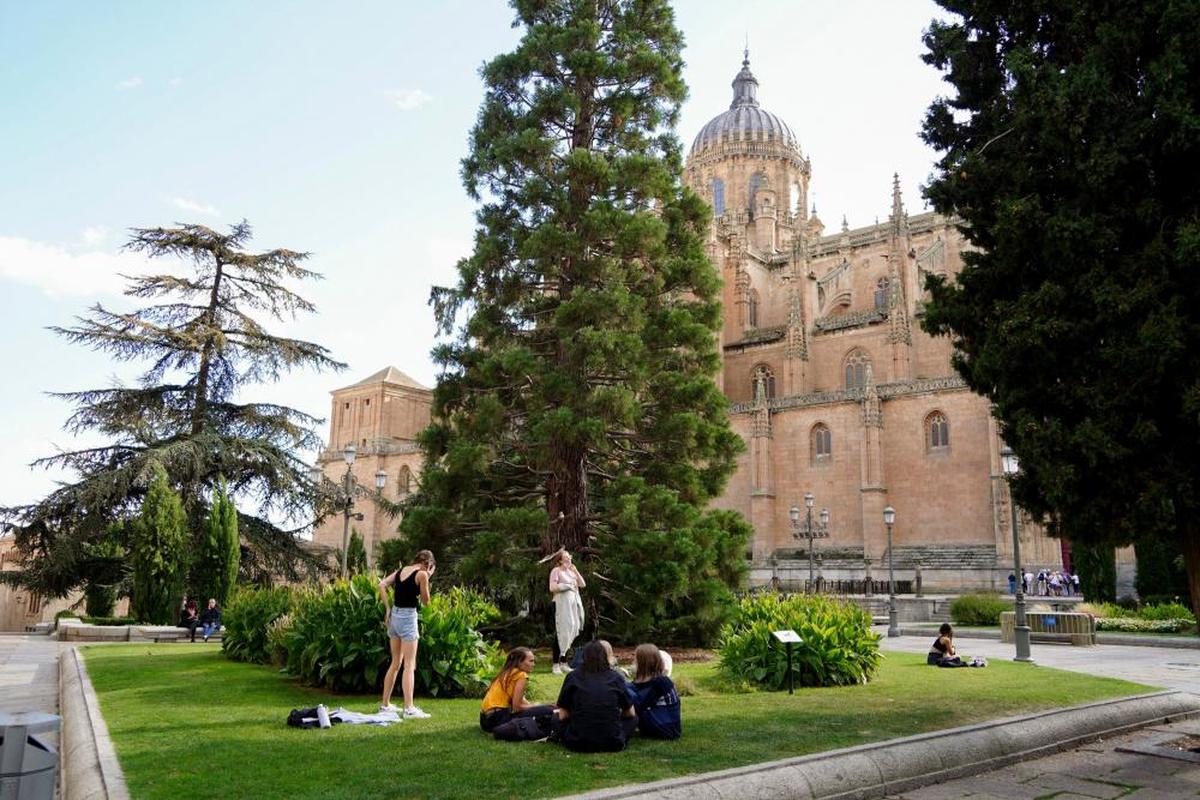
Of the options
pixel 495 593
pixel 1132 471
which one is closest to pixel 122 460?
pixel 495 593

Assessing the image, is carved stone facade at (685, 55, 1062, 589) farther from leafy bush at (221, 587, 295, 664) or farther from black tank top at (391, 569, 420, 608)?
black tank top at (391, 569, 420, 608)

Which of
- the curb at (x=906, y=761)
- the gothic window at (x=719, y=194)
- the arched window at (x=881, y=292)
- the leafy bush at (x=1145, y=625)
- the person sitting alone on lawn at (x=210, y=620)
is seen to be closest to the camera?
the curb at (x=906, y=761)

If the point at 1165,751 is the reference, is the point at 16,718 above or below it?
above

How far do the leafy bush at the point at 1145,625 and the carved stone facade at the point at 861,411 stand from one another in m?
10.1

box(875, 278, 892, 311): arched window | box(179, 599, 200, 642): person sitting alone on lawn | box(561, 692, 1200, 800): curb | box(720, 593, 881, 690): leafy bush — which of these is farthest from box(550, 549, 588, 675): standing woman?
box(875, 278, 892, 311): arched window

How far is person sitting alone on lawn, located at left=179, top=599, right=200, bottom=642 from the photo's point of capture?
1972 centimetres

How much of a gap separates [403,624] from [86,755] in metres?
2.56

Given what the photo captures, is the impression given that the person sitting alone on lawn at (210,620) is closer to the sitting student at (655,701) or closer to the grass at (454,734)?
the grass at (454,734)

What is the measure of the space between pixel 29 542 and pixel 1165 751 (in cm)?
2419

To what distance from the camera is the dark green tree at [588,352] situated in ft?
44.2

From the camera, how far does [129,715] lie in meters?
7.82

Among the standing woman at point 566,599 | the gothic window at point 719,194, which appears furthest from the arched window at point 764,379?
the standing woman at point 566,599

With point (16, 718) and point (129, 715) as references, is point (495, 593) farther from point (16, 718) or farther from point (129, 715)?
point (16, 718)

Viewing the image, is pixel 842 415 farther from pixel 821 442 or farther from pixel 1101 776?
pixel 1101 776
